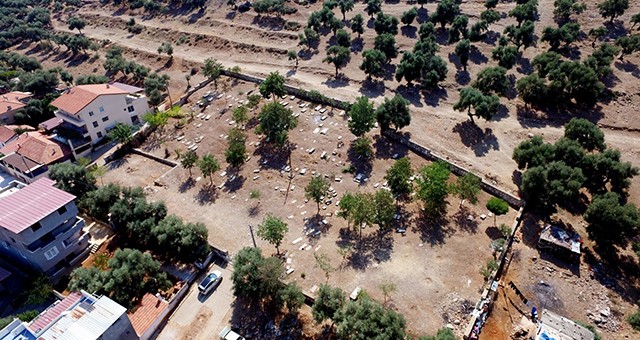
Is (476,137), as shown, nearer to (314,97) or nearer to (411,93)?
(411,93)

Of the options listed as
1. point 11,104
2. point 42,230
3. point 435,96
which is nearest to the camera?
point 42,230

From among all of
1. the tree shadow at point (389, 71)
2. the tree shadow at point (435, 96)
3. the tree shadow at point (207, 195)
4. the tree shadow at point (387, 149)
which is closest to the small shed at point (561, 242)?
the tree shadow at point (387, 149)

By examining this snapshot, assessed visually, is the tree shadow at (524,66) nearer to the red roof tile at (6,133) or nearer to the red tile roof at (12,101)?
the red roof tile at (6,133)

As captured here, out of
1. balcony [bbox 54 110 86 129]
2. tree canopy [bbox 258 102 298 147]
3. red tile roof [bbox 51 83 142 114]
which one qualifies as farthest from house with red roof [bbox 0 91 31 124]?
tree canopy [bbox 258 102 298 147]

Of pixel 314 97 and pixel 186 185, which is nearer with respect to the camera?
pixel 186 185

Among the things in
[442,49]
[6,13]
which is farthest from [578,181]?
[6,13]

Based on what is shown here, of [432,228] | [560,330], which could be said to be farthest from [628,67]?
[560,330]

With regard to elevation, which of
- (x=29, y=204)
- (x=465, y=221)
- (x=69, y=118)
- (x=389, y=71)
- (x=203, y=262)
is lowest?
(x=203, y=262)
